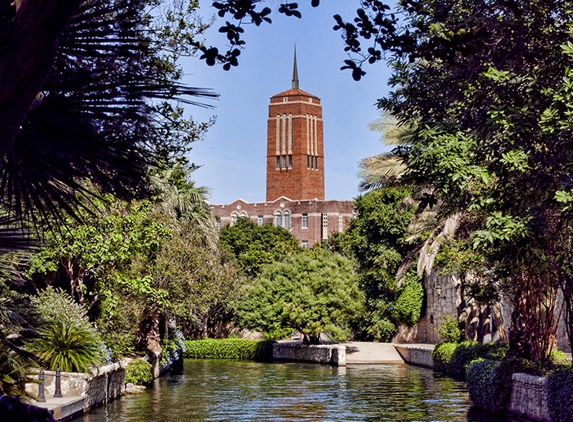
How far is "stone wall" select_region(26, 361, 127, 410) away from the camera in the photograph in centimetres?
1877

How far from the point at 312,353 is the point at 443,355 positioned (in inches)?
479

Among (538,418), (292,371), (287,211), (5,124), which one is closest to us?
(5,124)

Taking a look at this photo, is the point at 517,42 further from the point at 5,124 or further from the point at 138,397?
the point at 138,397

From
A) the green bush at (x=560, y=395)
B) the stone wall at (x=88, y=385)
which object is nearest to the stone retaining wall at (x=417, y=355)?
the stone wall at (x=88, y=385)

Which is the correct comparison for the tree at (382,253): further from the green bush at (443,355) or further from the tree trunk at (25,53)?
the tree trunk at (25,53)

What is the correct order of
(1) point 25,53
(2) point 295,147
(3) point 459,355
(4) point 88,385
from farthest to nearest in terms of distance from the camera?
(2) point 295,147
(3) point 459,355
(4) point 88,385
(1) point 25,53

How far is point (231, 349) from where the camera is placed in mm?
48719

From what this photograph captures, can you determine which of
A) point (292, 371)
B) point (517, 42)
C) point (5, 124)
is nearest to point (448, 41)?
point (5, 124)

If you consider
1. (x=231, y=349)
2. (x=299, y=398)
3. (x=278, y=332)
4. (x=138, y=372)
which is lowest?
(x=299, y=398)

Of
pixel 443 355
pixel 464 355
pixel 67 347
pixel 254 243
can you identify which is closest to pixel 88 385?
pixel 67 347

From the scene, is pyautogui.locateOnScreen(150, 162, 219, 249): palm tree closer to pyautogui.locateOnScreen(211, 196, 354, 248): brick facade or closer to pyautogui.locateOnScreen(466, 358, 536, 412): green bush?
pyautogui.locateOnScreen(466, 358, 536, 412): green bush

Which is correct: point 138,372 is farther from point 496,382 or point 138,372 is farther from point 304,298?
point 304,298

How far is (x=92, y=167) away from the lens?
16.4 feet

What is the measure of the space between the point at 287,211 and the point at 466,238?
86.9 metres
